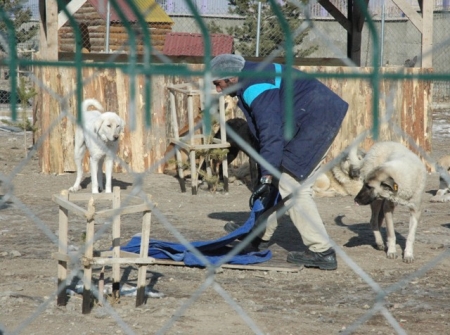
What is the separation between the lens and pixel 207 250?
234 inches

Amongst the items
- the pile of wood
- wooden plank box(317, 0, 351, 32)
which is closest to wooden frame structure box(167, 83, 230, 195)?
wooden plank box(317, 0, 351, 32)

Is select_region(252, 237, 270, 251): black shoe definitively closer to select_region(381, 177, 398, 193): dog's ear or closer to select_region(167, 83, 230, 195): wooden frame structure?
select_region(381, 177, 398, 193): dog's ear

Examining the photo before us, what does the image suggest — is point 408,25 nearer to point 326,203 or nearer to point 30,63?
point 326,203

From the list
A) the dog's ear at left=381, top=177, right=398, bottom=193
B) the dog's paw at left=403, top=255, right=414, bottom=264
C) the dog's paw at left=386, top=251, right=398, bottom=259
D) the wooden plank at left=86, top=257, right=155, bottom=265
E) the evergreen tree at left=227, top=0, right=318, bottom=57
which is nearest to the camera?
the wooden plank at left=86, top=257, right=155, bottom=265

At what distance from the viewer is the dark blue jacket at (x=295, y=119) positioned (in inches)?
202

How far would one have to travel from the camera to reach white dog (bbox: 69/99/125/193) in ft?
27.4

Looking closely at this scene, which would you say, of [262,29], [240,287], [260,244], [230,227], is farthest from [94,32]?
[240,287]

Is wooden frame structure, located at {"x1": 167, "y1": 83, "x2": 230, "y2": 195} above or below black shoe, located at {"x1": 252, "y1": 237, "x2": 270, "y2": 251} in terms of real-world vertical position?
above

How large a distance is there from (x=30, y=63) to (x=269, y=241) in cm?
496

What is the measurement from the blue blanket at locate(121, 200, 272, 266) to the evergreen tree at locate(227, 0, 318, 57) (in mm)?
11768

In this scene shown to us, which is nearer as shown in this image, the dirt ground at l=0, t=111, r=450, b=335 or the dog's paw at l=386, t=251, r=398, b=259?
the dirt ground at l=0, t=111, r=450, b=335

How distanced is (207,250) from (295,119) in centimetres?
129

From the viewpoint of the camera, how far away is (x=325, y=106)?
542cm

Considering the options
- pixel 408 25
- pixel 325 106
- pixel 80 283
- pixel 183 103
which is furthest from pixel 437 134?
pixel 80 283
